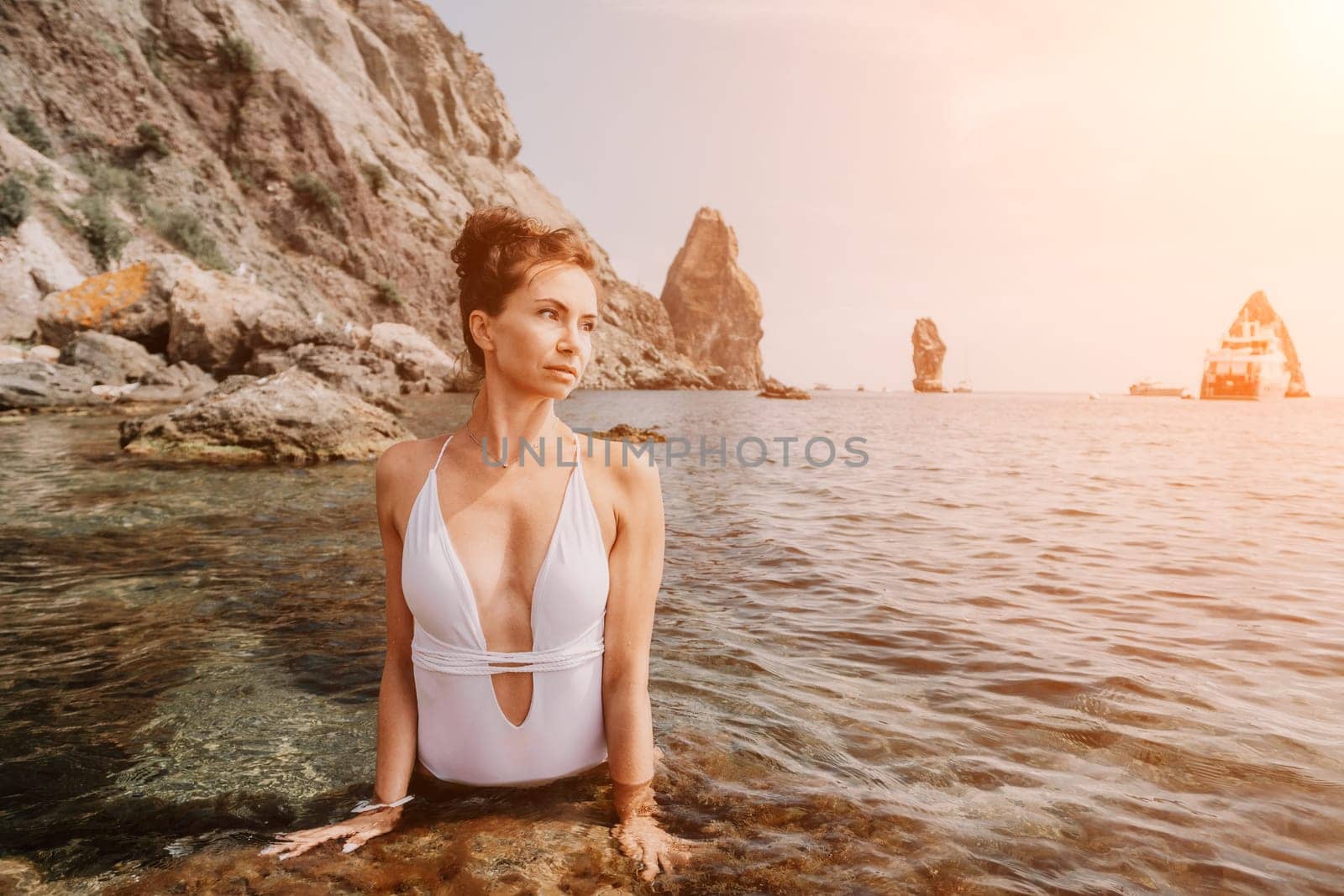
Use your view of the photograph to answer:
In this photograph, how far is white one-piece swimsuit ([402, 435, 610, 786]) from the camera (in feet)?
7.95

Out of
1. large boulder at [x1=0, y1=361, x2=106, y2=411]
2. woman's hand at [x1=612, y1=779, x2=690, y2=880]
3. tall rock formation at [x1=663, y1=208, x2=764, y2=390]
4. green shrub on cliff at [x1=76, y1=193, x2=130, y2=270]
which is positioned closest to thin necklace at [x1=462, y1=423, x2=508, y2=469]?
woman's hand at [x1=612, y1=779, x2=690, y2=880]

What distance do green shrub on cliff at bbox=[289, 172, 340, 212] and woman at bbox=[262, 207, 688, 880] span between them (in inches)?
2151

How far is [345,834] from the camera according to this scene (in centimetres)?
249

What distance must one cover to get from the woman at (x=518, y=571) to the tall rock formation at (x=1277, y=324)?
7048 inches

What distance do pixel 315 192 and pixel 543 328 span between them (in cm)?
5520

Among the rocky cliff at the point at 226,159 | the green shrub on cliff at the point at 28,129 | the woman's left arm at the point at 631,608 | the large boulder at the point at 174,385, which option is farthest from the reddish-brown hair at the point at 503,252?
the green shrub on cliff at the point at 28,129

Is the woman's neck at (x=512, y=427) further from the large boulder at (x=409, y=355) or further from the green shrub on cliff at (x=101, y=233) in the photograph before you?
the green shrub on cliff at (x=101, y=233)

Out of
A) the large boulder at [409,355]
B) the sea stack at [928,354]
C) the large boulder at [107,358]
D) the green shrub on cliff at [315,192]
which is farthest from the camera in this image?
the sea stack at [928,354]

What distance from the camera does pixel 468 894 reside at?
229 cm

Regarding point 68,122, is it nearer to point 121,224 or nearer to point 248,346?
point 121,224

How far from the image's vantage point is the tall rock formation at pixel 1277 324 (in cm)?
15400

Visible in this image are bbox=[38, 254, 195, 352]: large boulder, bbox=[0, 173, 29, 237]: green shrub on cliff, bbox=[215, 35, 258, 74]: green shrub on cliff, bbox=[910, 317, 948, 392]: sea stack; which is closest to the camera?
bbox=[38, 254, 195, 352]: large boulder

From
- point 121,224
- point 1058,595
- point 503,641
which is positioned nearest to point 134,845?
point 503,641

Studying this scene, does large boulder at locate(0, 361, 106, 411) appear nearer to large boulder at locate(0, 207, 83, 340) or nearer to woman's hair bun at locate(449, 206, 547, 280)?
large boulder at locate(0, 207, 83, 340)
